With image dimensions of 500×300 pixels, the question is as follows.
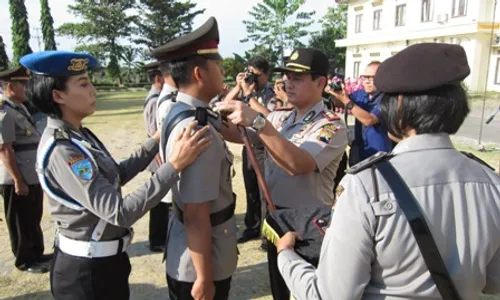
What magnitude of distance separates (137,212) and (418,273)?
1229 millimetres

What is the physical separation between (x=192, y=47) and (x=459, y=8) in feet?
77.5

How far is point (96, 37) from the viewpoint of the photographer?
44188mm

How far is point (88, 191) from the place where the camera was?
1714mm

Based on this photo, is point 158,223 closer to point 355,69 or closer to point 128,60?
point 355,69

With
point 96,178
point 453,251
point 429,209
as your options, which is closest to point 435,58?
point 429,209

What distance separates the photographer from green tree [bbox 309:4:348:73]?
124ft

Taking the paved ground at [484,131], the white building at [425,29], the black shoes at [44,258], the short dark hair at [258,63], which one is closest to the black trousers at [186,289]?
the black shoes at [44,258]

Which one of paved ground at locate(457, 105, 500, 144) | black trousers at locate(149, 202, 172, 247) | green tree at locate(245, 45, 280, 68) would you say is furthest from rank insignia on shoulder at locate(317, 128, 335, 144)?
green tree at locate(245, 45, 280, 68)

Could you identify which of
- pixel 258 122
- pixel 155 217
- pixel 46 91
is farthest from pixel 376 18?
pixel 46 91

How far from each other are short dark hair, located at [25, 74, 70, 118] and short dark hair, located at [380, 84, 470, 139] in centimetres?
166

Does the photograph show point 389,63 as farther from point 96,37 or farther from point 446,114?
point 96,37

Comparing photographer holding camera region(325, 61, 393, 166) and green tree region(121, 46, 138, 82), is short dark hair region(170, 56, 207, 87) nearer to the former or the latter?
photographer holding camera region(325, 61, 393, 166)

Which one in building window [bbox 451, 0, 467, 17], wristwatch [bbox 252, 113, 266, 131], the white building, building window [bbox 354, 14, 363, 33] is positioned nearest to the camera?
wristwatch [bbox 252, 113, 266, 131]

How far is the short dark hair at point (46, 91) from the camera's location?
1.92 metres
